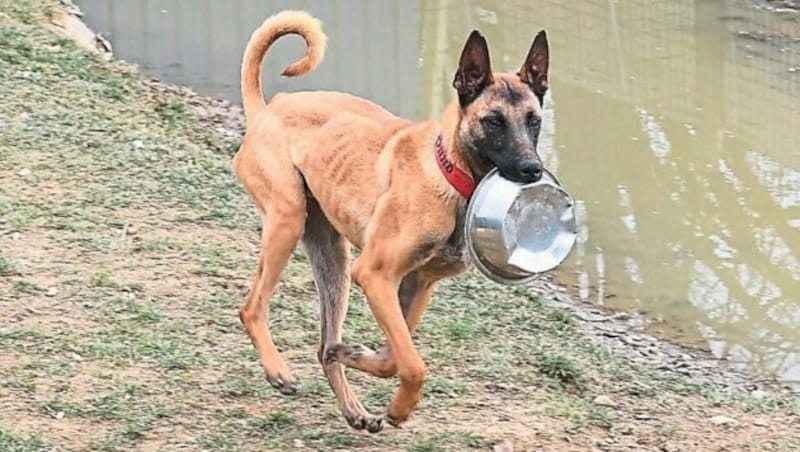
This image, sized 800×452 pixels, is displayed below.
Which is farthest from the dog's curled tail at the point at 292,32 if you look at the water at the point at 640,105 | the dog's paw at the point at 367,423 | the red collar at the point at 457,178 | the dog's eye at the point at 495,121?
the water at the point at 640,105

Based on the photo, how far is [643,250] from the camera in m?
8.60

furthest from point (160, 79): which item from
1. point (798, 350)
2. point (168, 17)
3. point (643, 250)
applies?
point (798, 350)

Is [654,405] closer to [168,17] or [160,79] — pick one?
[160,79]

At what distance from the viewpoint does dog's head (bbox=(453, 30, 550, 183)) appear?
4547 millimetres

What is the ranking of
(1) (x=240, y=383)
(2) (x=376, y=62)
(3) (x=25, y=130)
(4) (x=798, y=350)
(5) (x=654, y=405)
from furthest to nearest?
(2) (x=376, y=62)
(3) (x=25, y=130)
(4) (x=798, y=350)
(5) (x=654, y=405)
(1) (x=240, y=383)

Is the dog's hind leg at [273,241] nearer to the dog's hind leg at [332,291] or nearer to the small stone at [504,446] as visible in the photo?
the dog's hind leg at [332,291]

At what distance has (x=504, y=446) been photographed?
5199 millimetres

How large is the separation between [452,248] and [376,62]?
815 centimetres

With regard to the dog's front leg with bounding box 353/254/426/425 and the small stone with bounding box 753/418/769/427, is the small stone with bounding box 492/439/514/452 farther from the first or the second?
the small stone with bounding box 753/418/769/427

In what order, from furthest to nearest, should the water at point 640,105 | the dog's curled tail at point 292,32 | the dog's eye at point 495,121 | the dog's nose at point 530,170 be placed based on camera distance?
the water at point 640,105
the dog's curled tail at point 292,32
the dog's eye at point 495,121
the dog's nose at point 530,170

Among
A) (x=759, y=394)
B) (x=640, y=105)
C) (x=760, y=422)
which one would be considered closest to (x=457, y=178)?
(x=760, y=422)

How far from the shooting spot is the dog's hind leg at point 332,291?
523cm

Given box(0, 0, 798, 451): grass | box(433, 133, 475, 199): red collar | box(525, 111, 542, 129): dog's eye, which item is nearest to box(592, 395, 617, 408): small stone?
box(0, 0, 798, 451): grass

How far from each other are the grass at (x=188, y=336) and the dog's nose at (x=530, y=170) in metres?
1.13
